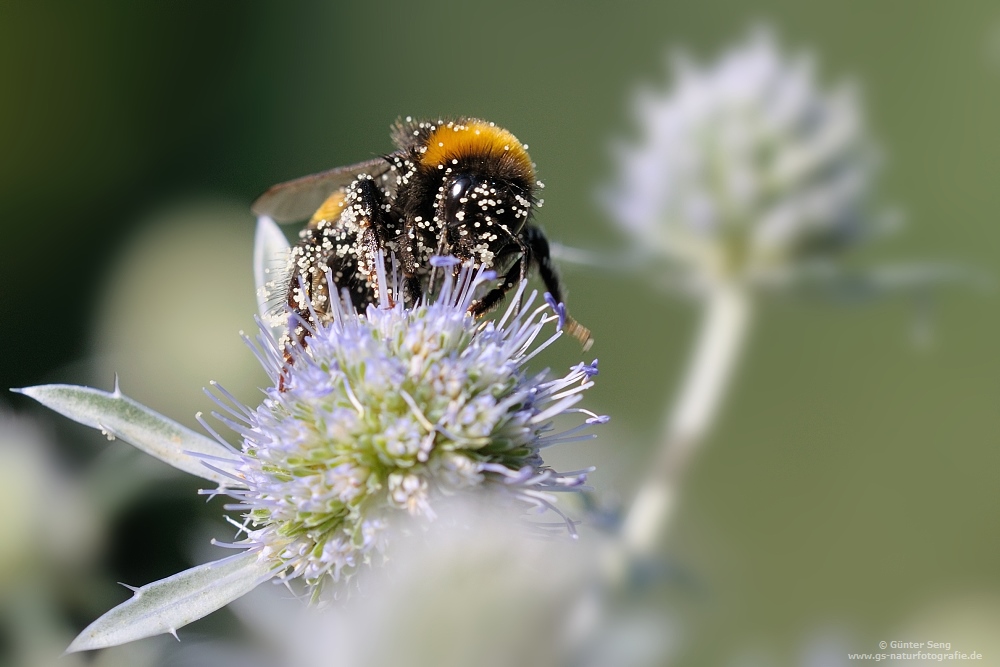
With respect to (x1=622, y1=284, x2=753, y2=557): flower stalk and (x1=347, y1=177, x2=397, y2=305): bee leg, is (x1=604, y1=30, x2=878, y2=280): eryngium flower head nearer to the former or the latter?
(x1=622, y1=284, x2=753, y2=557): flower stalk

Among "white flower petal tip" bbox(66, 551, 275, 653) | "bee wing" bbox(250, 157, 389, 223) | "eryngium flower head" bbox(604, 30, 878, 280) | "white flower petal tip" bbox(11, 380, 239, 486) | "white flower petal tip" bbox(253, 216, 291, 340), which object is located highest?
"eryngium flower head" bbox(604, 30, 878, 280)

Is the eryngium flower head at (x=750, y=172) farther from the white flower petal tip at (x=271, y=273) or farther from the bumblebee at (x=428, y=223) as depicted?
the white flower petal tip at (x=271, y=273)

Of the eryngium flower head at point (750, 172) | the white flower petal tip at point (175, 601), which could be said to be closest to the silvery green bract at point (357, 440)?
the white flower petal tip at point (175, 601)

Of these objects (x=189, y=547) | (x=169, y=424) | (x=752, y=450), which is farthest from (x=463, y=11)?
(x=169, y=424)

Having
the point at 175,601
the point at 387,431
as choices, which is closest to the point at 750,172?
the point at 387,431

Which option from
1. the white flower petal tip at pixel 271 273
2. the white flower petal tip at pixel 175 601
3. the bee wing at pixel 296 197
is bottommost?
the white flower petal tip at pixel 175 601

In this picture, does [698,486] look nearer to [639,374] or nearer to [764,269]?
[764,269]

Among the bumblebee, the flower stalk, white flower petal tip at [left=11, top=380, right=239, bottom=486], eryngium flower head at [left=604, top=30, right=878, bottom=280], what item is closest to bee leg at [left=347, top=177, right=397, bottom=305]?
the bumblebee
